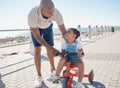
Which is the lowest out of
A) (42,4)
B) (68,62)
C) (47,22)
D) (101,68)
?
(101,68)

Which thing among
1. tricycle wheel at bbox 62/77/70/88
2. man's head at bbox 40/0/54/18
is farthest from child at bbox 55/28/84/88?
man's head at bbox 40/0/54/18

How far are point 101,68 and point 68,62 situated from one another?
268cm

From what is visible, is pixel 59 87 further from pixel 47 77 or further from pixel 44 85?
pixel 47 77

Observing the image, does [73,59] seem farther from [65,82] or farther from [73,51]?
[65,82]

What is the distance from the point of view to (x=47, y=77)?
566 centimetres

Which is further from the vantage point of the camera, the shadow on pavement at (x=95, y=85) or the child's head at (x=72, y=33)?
the shadow on pavement at (x=95, y=85)

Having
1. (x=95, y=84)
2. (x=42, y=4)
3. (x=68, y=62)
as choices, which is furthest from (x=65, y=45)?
(x=95, y=84)

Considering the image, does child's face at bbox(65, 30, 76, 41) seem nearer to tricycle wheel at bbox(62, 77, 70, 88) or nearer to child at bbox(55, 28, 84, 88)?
child at bbox(55, 28, 84, 88)

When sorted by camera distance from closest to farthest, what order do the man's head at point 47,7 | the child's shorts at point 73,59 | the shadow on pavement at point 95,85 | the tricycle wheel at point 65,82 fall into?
the man's head at point 47,7 → the tricycle wheel at point 65,82 → the child's shorts at point 73,59 → the shadow on pavement at point 95,85

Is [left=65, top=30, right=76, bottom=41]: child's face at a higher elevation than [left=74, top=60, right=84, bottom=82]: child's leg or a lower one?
higher

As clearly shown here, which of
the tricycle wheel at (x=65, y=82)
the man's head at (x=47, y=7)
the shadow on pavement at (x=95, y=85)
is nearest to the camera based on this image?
the man's head at (x=47, y=7)

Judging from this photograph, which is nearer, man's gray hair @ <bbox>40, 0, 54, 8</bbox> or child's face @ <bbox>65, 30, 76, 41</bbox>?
man's gray hair @ <bbox>40, 0, 54, 8</bbox>

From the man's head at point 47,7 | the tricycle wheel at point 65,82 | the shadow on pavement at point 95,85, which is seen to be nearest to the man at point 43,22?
the man's head at point 47,7

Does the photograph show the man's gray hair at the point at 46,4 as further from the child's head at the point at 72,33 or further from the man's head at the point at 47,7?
the child's head at the point at 72,33
